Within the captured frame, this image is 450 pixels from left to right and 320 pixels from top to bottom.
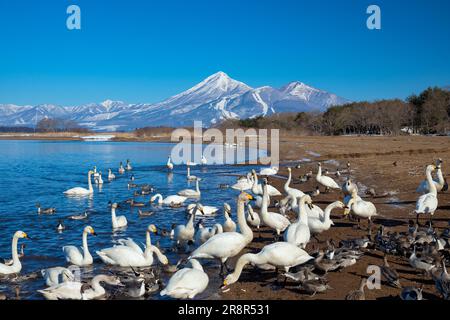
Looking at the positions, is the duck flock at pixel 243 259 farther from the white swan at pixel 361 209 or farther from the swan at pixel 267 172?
the swan at pixel 267 172

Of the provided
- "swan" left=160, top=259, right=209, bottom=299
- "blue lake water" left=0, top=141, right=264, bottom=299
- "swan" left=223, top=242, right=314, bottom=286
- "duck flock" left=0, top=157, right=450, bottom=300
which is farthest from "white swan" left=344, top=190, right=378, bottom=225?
"swan" left=160, top=259, right=209, bottom=299

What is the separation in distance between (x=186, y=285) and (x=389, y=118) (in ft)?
271

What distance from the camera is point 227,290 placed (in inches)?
350

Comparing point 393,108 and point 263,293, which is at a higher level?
point 393,108

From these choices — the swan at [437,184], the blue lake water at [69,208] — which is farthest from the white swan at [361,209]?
the blue lake water at [69,208]

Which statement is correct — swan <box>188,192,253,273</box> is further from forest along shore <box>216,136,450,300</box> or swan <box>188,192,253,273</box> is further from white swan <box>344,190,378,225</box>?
white swan <box>344,190,378,225</box>

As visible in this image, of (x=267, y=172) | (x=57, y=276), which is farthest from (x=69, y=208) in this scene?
(x=267, y=172)

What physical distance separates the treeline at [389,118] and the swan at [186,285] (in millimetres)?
75159

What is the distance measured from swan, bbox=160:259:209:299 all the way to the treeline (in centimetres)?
7516

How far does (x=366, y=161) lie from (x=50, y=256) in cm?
2474

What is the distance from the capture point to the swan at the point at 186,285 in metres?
8.06

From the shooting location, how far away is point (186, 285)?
8094 mm
